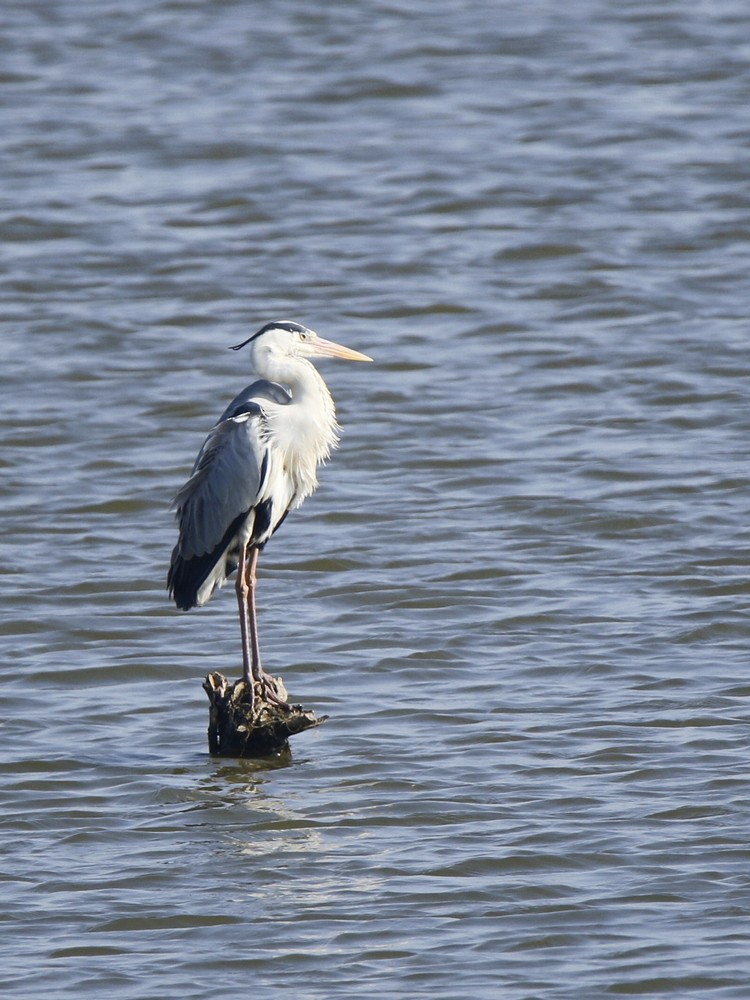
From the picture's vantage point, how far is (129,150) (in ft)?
62.1

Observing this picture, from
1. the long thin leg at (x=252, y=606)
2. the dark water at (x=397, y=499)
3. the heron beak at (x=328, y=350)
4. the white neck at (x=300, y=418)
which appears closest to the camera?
the dark water at (x=397, y=499)

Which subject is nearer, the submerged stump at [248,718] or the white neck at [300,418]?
the submerged stump at [248,718]

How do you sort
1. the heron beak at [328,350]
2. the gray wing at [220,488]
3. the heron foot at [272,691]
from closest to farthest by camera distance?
the heron foot at [272,691] → the gray wing at [220,488] → the heron beak at [328,350]

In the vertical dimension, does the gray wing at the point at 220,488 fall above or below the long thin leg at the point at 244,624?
above

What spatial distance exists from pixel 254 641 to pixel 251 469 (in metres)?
0.79

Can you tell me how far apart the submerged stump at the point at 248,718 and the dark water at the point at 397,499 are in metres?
0.11

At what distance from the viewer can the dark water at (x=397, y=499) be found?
680 cm

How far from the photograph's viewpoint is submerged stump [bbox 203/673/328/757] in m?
8.07

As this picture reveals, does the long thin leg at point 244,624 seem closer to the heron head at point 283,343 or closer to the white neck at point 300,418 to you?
the white neck at point 300,418

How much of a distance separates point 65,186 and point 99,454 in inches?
248

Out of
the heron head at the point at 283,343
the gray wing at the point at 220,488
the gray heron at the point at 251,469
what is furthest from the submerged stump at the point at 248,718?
the heron head at the point at 283,343

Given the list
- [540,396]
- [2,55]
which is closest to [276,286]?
[540,396]

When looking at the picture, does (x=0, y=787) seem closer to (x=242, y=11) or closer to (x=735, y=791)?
(x=735, y=791)

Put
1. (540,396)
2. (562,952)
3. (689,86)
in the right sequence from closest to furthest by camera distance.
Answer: (562,952) → (540,396) → (689,86)
